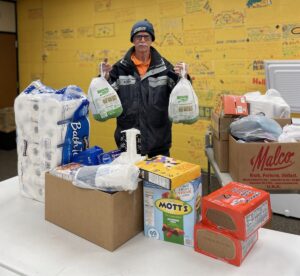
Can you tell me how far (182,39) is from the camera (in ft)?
13.0

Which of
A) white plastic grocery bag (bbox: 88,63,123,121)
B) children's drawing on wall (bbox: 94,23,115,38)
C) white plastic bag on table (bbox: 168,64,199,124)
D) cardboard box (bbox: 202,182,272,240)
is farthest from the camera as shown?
children's drawing on wall (bbox: 94,23,115,38)

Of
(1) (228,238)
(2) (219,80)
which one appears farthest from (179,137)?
(1) (228,238)

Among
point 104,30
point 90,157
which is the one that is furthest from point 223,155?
point 104,30

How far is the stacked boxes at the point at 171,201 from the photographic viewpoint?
107 cm

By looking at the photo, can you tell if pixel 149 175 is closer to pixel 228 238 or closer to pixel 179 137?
pixel 228 238

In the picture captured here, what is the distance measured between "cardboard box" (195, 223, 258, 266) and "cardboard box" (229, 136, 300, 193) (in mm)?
833

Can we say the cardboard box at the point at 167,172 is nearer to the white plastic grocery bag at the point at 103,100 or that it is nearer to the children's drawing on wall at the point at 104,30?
the white plastic grocery bag at the point at 103,100

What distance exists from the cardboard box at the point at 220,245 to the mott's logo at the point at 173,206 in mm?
61

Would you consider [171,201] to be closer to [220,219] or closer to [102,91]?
[220,219]

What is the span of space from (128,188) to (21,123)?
62 cm

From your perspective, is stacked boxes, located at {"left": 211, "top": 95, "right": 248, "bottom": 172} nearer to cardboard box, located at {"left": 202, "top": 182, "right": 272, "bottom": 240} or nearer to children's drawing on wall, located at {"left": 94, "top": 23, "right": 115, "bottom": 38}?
cardboard box, located at {"left": 202, "top": 182, "right": 272, "bottom": 240}

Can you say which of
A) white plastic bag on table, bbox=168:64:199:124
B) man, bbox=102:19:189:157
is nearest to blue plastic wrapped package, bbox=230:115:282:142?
white plastic bag on table, bbox=168:64:199:124

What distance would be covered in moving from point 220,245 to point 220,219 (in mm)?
78

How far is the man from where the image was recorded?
7.55ft
